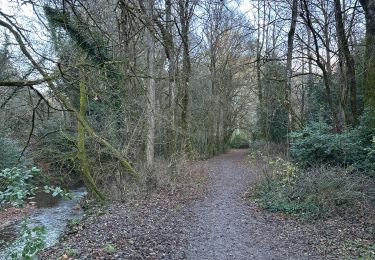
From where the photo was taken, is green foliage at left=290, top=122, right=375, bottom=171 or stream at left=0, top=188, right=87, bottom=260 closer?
stream at left=0, top=188, right=87, bottom=260

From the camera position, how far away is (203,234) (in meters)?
A: 7.21

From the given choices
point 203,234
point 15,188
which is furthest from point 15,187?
point 203,234

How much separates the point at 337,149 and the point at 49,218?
940 centimetres

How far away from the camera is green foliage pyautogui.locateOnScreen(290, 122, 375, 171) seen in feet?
→ 32.5

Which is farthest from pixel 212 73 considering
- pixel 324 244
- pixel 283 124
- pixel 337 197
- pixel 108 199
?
pixel 324 244

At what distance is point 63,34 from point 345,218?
31.8ft

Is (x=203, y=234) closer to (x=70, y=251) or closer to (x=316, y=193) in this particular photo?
(x=70, y=251)

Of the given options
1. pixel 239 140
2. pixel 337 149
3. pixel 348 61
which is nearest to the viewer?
pixel 337 149

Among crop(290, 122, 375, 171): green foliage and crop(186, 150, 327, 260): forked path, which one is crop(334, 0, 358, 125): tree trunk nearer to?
crop(290, 122, 375, 171): green foliage

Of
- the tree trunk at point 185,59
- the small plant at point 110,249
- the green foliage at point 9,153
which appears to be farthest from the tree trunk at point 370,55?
A: the green foliage at point 9,153

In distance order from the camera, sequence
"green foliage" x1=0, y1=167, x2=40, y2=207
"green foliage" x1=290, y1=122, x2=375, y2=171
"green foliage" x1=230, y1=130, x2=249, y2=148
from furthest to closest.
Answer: "green foliage" x1=230, y1=130, x2=249, y2=148 → "green foliage" x1=290, y1=122, x2=375, y2=171 → "green foliage" x1=0, y1=167, x2=40, y2=207

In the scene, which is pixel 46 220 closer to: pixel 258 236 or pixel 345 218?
pixel 258 236

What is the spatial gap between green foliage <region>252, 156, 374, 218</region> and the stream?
5096 millimetres

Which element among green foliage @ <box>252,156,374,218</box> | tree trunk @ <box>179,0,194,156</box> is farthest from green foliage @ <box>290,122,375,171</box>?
tree trunk @ <box>179,0,194,156</box>
